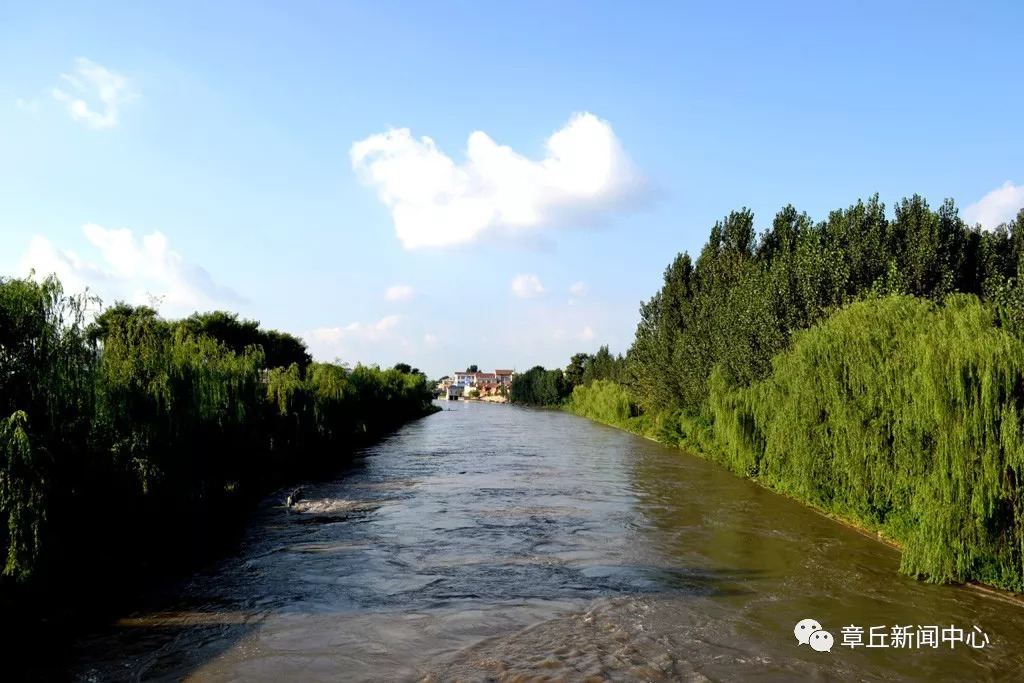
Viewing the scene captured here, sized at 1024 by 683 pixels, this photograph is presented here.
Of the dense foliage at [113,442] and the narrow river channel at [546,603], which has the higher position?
the dense foliage at [113,442]

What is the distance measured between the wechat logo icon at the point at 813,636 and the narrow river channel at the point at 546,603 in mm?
115

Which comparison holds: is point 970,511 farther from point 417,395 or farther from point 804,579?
point 417,395

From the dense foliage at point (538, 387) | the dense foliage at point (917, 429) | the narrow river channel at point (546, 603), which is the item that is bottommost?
the narrow river channel at point (546, 603)

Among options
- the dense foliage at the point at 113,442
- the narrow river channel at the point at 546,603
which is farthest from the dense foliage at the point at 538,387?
the narrow river channel at the point at 546,603

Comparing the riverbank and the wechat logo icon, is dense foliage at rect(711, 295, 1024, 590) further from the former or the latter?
the wechat logo icon

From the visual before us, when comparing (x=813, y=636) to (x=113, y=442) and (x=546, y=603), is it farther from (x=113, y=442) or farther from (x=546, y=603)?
(x=113, y=442)

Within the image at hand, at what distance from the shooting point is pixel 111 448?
Result: 10.9m

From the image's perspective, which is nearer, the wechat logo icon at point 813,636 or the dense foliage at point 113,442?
the dense foliage at point 113,442

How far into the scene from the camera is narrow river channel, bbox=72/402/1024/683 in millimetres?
8406

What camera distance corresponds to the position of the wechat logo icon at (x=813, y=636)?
9034 mm

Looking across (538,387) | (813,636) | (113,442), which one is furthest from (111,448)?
(538,387)

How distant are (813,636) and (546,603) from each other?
386 centimetres

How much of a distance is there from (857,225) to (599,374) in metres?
63.4

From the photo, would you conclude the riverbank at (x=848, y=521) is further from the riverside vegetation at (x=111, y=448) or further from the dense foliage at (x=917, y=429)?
the riverside vegetation at (x=111, y=448)
